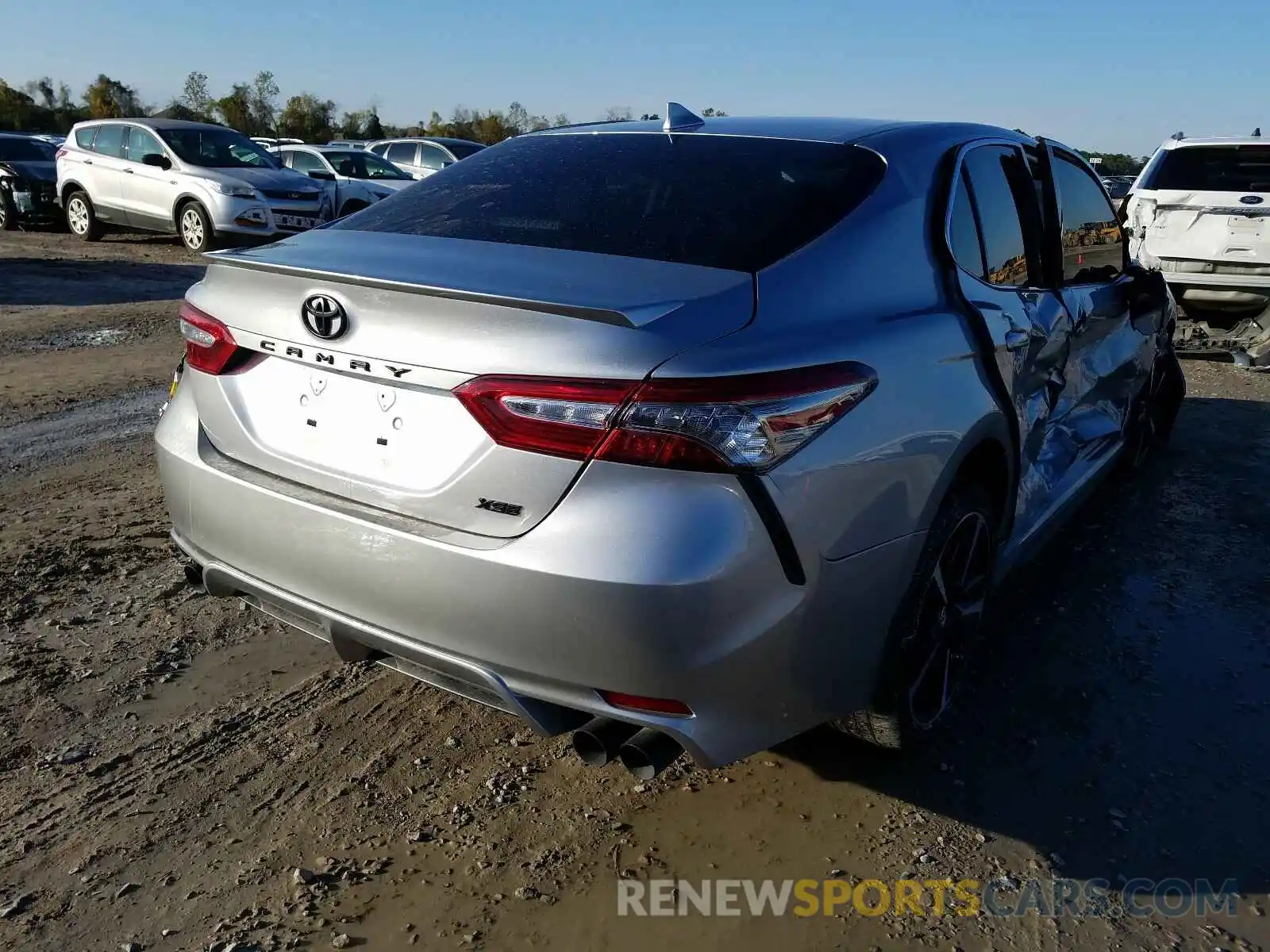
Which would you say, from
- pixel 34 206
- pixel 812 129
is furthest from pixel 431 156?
pixel 812 129

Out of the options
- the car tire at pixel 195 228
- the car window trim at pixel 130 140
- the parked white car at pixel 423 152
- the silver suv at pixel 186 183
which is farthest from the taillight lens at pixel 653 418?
the parked white car at pixel 423 152

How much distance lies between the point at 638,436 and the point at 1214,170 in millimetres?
9383

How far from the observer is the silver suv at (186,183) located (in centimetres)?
1437

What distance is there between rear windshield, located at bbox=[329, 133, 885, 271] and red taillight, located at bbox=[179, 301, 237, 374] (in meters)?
0.54

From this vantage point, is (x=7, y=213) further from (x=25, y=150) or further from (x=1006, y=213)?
(x=1006, y=213)

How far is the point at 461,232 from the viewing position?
2.86 metres

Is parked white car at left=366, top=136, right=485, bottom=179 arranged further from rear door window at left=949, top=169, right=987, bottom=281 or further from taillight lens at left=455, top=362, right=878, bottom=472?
taillight lens at left=455, top=362, right=878, bottom=472

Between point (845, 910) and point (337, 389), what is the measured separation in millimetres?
1667

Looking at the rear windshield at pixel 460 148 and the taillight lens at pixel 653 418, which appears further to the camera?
the rear windshield at pixel 460 148

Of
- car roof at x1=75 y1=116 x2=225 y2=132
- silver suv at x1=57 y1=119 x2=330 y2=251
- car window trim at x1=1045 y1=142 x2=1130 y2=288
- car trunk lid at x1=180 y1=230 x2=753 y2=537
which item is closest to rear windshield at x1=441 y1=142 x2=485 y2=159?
silver suv at x1=57 y1=119 x2=330 y2=251

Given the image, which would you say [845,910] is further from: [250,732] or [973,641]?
[250,732]

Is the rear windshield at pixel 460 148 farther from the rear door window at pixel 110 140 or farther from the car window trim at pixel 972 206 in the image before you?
the car window trim at pixel 972 206

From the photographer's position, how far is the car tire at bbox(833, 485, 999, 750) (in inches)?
106

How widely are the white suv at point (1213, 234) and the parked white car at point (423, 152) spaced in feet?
42.8
